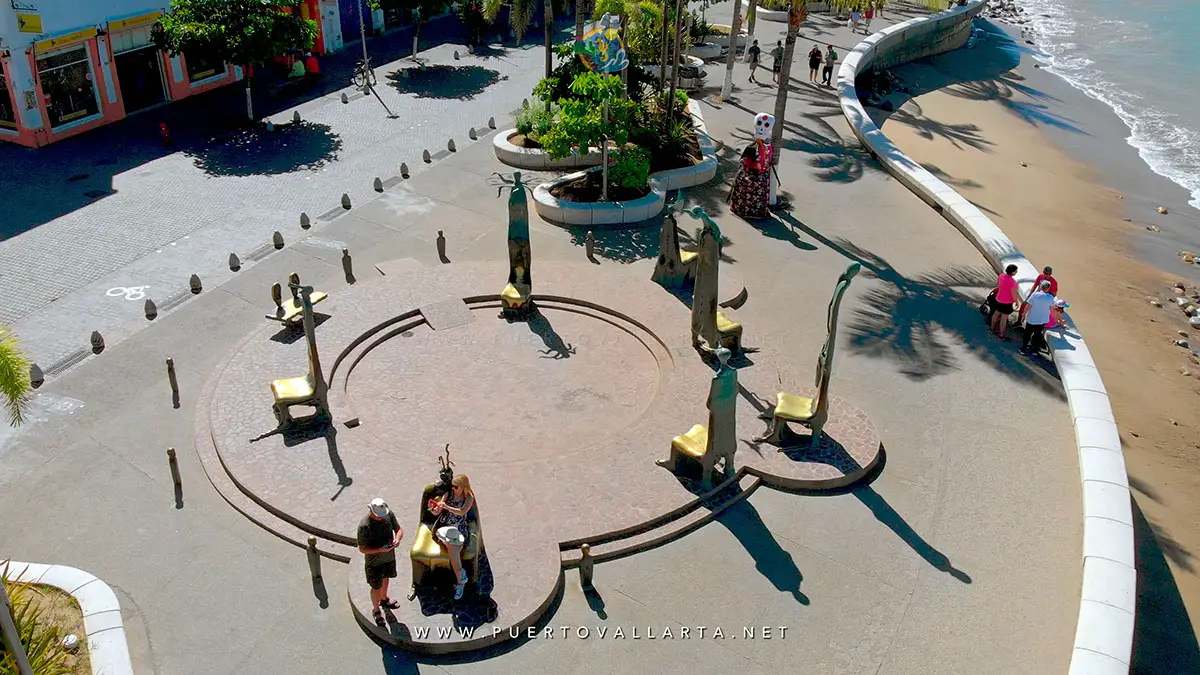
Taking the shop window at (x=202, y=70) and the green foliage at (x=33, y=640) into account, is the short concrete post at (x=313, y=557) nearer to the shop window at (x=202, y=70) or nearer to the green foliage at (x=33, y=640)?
the green foliage at (x=33, y=640)

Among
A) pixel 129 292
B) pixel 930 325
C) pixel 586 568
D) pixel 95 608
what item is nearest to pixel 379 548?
pixel 586 568

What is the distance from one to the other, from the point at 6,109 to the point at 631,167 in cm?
2054

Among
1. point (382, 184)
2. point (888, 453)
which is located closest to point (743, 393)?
point (888, 453)

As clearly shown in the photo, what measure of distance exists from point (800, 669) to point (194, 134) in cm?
2697

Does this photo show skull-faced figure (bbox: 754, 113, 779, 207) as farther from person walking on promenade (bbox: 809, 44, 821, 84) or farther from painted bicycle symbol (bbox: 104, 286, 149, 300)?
painted bicycle symbol (bbox: 104, 286, 149, 300)

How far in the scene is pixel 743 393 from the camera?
15555 mm

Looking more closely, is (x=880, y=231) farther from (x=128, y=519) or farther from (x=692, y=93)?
(x=128, y=519)

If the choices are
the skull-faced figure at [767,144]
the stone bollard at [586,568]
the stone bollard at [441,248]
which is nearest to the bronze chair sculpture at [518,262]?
the stone bollard at [441,248]

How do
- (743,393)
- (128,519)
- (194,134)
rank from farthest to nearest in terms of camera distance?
(194,134) → (743,393) → (128,519)

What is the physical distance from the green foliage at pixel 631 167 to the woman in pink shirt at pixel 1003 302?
8.96 meters

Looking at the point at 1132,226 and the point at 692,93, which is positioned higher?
the point at 692,93

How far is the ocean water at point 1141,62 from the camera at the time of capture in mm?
35531

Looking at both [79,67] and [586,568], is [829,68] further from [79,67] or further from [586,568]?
[586,568]

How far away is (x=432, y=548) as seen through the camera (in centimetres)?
1109
